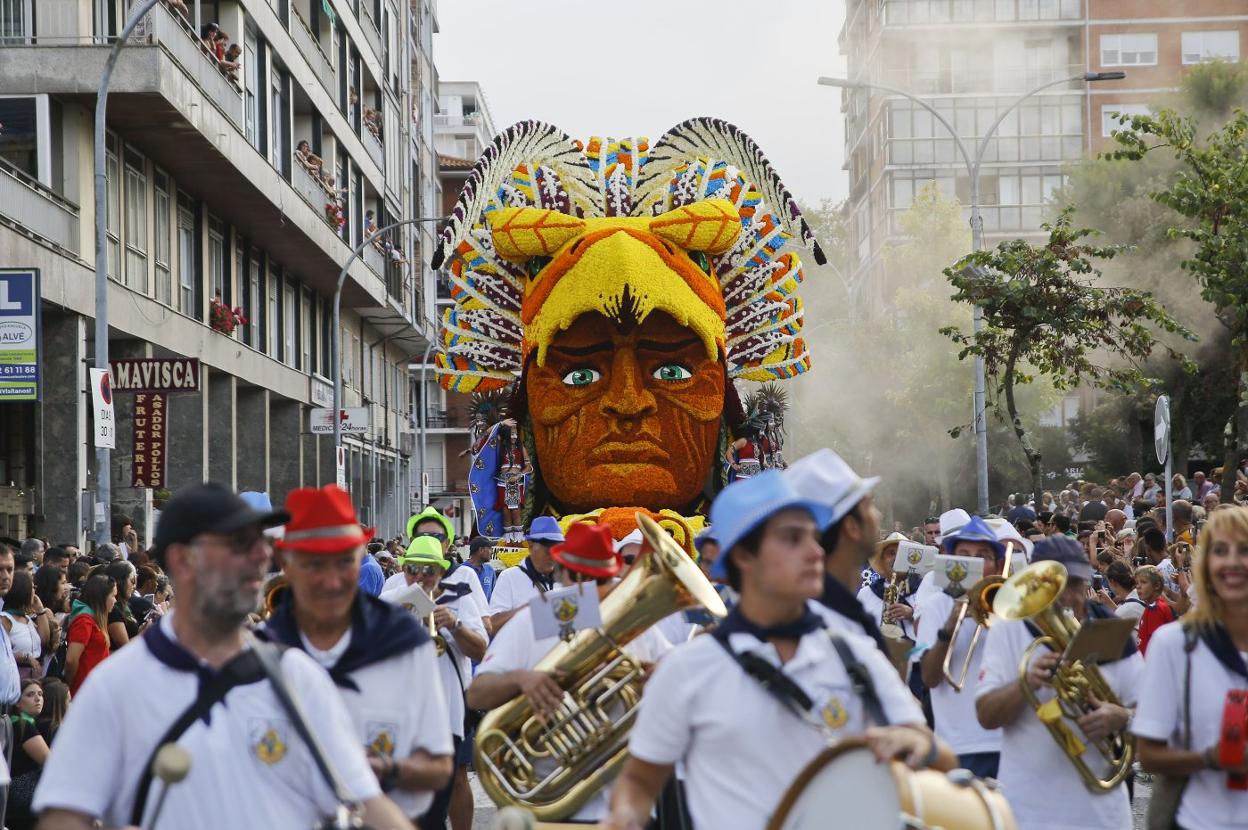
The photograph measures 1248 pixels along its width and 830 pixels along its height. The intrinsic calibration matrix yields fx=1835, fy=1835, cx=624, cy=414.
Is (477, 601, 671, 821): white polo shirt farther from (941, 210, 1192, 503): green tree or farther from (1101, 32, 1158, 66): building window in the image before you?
(1101, 32, 1158, 66): building window

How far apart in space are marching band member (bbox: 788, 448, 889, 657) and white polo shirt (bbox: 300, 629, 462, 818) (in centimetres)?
110

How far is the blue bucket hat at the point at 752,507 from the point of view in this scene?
4.28m

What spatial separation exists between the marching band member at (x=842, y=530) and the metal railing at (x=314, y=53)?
3313cm

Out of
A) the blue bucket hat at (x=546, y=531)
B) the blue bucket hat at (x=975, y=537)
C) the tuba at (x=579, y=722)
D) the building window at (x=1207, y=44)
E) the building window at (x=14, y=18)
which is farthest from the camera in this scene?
the building window at (x=1207, y=44)

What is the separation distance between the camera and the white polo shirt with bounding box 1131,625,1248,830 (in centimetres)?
523

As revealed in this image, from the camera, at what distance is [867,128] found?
6619 centimetres

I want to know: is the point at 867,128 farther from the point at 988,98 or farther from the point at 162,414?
the point at 162,414

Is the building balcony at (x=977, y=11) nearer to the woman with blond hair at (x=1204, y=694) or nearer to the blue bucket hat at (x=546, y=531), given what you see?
the blue bucket hat at (x=546, y=531)

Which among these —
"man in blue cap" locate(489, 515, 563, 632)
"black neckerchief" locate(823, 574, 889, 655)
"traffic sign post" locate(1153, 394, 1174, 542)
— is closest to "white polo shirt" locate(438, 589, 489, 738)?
"man in blue cap" locate(489, 515, 563, 632)

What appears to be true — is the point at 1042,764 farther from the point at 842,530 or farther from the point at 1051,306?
the point at 1051,306

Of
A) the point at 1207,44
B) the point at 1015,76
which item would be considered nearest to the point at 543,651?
the point at 1015,76

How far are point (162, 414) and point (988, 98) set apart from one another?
40575 mm

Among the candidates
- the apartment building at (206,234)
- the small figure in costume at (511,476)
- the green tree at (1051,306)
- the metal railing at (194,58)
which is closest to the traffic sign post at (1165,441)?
the small figure in costume at (511,476)

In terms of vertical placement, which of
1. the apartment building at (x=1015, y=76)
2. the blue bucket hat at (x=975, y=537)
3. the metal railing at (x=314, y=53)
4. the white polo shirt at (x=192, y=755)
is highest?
the apartment building at (x=1015, y=76)
